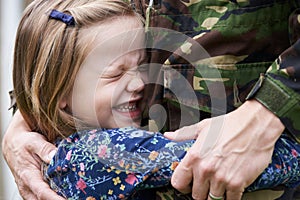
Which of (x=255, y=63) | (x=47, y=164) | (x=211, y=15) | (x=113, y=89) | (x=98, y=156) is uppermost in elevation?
(x=211, y=15)

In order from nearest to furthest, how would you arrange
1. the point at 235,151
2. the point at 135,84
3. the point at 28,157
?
Answer: the point at 235,151
the point at 135,84
the point at 28,157

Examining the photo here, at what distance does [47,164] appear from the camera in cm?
168

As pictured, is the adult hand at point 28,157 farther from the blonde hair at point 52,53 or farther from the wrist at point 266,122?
the wrist at point 266,122

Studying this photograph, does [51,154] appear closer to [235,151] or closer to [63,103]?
[63,103]

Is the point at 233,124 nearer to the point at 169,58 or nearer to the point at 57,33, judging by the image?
the point at 169,58

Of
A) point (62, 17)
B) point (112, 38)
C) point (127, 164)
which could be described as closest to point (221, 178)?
point (127, 164)

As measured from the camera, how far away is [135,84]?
5.18ft

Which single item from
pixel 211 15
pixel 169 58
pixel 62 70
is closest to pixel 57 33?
pixel 62 70

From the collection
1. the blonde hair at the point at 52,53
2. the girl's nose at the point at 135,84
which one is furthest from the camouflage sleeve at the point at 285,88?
the blonde hair at the point at 52,53

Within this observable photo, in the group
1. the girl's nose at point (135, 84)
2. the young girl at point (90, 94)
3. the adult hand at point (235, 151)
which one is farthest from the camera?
the girl's nose at point (135, 84)

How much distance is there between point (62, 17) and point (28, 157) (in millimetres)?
442

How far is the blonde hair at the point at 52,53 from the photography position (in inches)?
62.9

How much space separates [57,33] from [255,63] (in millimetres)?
553

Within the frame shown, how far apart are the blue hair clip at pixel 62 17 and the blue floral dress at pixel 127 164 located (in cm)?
30
